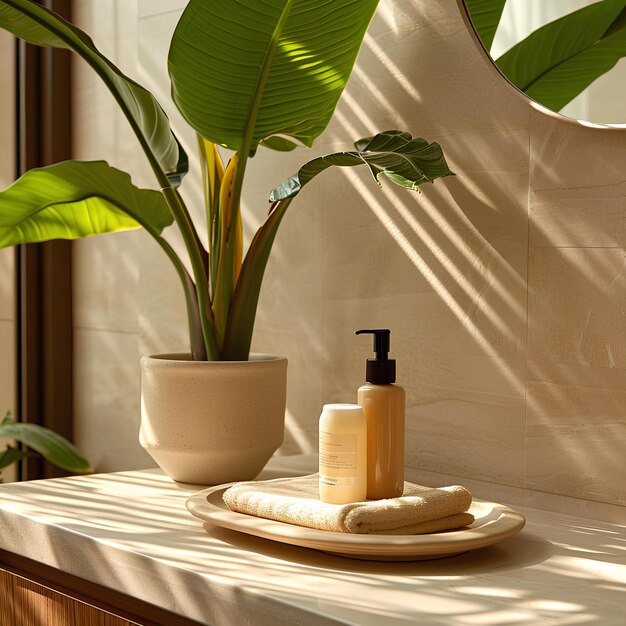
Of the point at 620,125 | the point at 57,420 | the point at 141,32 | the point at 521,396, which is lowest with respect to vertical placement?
the point at 57,420

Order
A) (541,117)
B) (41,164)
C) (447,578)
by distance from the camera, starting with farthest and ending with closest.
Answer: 1. (41,164)
2. (541,117)
3. (447,578)

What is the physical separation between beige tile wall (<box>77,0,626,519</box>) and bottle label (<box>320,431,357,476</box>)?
269 mm

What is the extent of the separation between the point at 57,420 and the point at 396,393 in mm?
1133

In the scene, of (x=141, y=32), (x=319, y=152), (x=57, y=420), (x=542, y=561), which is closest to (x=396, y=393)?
(x=542, y=561)

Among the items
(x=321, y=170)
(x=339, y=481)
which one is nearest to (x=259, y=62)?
(x=321, y=170)

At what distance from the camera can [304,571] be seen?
77cm

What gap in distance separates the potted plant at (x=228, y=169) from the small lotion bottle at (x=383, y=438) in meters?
0.22

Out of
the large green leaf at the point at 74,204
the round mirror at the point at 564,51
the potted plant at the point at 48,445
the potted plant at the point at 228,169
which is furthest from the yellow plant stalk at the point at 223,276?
the potted plant at the point at 48,445

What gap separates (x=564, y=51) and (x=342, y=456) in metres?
0.49

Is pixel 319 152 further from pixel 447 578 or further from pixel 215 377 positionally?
pixel 447 578

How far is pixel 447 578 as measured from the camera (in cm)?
76

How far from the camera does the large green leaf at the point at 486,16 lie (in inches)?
42.1

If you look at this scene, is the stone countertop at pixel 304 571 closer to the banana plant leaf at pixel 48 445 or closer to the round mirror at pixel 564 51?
the round mirror at pixel 564 51

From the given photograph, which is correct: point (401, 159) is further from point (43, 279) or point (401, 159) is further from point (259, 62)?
point (43, 279)
